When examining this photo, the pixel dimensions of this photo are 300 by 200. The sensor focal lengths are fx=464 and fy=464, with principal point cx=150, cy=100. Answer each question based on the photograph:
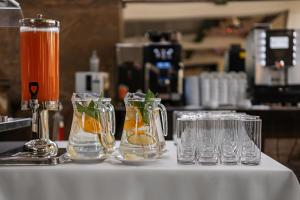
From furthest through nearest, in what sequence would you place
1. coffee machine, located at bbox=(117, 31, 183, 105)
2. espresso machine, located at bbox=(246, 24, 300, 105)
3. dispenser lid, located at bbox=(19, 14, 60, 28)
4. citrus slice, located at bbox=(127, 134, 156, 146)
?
→ coffee machine, located at bbox=(117, 31, 183, 105) → espresso machine, located at bbox=(246, 24, 300, 105) → dispenser lid, located at bbox=(19, 14, 60, 28) → citrus slice, located at bbox=(127, 134, 156, 146)

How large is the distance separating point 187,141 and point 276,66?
13.8 ft

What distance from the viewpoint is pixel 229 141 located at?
1765 mm

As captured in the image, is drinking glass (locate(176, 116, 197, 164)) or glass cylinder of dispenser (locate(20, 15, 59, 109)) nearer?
drinking glass (locate(176, 116, 197, 164))

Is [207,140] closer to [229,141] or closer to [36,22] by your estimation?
[229,141]

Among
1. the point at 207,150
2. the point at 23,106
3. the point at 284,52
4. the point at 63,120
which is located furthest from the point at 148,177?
the point at 284,52

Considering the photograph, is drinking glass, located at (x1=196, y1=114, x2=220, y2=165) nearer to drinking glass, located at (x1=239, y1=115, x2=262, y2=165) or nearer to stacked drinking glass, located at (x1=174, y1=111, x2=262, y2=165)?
stacked drinking glass, located at (x1=174, y1=111, x2=262, y2=165)

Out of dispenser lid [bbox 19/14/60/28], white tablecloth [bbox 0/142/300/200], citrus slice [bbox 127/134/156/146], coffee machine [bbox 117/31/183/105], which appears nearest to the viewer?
white tablecloth [bbox 0/142/300/200]

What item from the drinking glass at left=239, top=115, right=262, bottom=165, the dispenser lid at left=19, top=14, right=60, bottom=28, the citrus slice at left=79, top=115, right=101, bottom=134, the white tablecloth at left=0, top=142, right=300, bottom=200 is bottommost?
the white tablecloth at left=0, top=142, right=300, bottom=200

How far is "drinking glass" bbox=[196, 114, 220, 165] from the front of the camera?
5.65 ft

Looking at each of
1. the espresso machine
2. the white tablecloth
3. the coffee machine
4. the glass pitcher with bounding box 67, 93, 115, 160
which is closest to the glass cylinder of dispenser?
the glass pitcher with bounding box 67, 93, 115, 160

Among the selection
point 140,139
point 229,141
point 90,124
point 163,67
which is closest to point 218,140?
point 229,141

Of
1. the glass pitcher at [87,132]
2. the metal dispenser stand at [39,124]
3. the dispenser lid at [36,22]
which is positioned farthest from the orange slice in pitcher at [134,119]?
the dispenser lid at [36,22]

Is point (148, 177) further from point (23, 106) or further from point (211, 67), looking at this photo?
point (211, 67)

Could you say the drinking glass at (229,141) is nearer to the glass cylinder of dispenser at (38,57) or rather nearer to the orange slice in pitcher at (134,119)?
the orange slice in pitcher at (134,119)
